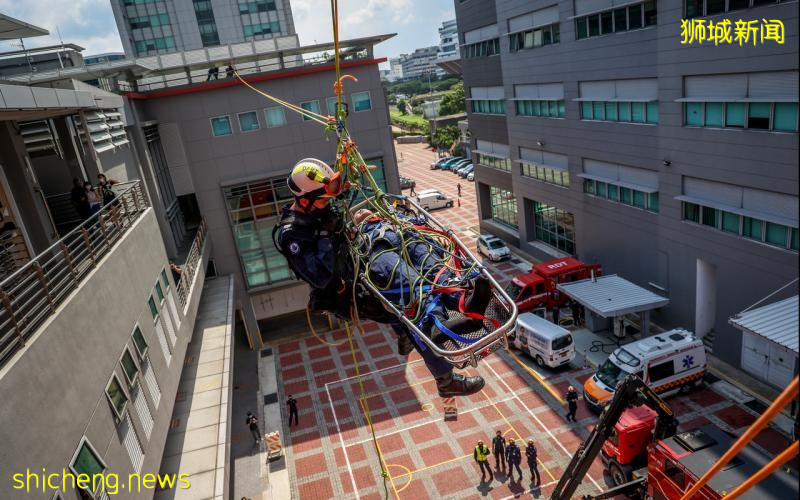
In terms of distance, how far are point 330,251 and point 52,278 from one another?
367 centimetres

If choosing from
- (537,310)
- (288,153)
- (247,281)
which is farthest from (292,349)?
(537,310)

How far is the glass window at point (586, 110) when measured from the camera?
22.6 meters

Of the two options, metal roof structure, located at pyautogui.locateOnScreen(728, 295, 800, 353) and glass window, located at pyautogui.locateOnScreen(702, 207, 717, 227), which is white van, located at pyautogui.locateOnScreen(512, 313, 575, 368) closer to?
glass window, located at pyautogui.locateOnScreen(702, 207, 717, 227)

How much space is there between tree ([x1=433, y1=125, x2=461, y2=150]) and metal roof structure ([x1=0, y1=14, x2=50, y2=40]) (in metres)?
58.7

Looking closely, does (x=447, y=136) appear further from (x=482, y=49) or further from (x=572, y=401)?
(x=572, y=401)

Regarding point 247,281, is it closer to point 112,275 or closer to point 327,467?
point 327,467

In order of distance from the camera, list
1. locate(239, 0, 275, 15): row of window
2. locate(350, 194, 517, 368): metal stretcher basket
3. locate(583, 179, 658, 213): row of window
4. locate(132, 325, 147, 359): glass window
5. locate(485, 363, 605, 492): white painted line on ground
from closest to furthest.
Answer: locate(350, 194, 517, 368): metal stretcher basket, locate(132, 325, 147, 359): glass window, locate(485, 363, 605, 492): white painted line on ground, locate(583, 179, 658, 213): row of window, locate(239, 0, 275, 15): row of window

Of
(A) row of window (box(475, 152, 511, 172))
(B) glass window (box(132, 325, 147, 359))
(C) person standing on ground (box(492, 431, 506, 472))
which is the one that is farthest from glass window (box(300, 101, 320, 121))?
(C) person standing on ground (box(492, 431, 506, 472))

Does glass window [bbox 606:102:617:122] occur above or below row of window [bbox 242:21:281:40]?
below

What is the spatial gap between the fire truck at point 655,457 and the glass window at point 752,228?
635cm

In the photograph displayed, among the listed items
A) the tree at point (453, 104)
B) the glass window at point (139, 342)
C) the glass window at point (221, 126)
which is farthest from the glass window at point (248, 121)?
the tree at point (453, 104)

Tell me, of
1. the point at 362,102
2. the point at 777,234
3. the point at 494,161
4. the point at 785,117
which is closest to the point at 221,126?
the point at 362,102

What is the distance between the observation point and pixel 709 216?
17.6 metres

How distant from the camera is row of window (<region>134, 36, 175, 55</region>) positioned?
57.2 metres
